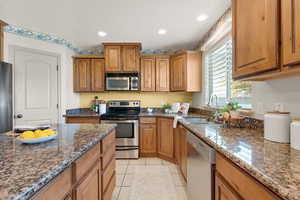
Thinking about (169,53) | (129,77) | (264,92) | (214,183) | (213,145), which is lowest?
(214,183)

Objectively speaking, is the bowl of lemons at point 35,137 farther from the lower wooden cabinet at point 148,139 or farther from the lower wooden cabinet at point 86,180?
the lower wooden cabinet at point 148,139

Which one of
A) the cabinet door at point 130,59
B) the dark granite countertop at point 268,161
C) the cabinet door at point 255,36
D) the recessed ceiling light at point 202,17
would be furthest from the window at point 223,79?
the cabinet door at point 130,59

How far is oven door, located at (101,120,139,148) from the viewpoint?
3.26 metres

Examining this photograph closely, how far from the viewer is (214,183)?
1.19m

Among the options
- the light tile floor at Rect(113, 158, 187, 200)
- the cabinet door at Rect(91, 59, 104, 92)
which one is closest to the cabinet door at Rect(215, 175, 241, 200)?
A: the light tile floor at Rect(113, 158, 187, 200)

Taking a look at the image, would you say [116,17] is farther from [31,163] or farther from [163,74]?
[31,163]

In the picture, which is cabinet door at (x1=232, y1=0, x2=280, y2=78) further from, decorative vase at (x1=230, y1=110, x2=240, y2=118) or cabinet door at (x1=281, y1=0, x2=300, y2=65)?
decorative vase at (x1=230, y1=110, x2=240, y2=118)

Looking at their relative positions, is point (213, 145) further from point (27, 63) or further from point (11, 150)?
point (27, 63)

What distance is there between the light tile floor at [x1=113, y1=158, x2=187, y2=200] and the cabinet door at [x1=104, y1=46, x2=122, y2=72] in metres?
1.99

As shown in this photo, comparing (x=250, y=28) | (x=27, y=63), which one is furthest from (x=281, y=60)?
(x=27, y=63)

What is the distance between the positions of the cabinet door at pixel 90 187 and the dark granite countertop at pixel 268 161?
3.08 ft

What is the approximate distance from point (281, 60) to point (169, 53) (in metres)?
3.19

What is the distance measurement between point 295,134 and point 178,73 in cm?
266

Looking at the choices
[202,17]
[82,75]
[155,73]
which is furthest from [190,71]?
[82,75]
